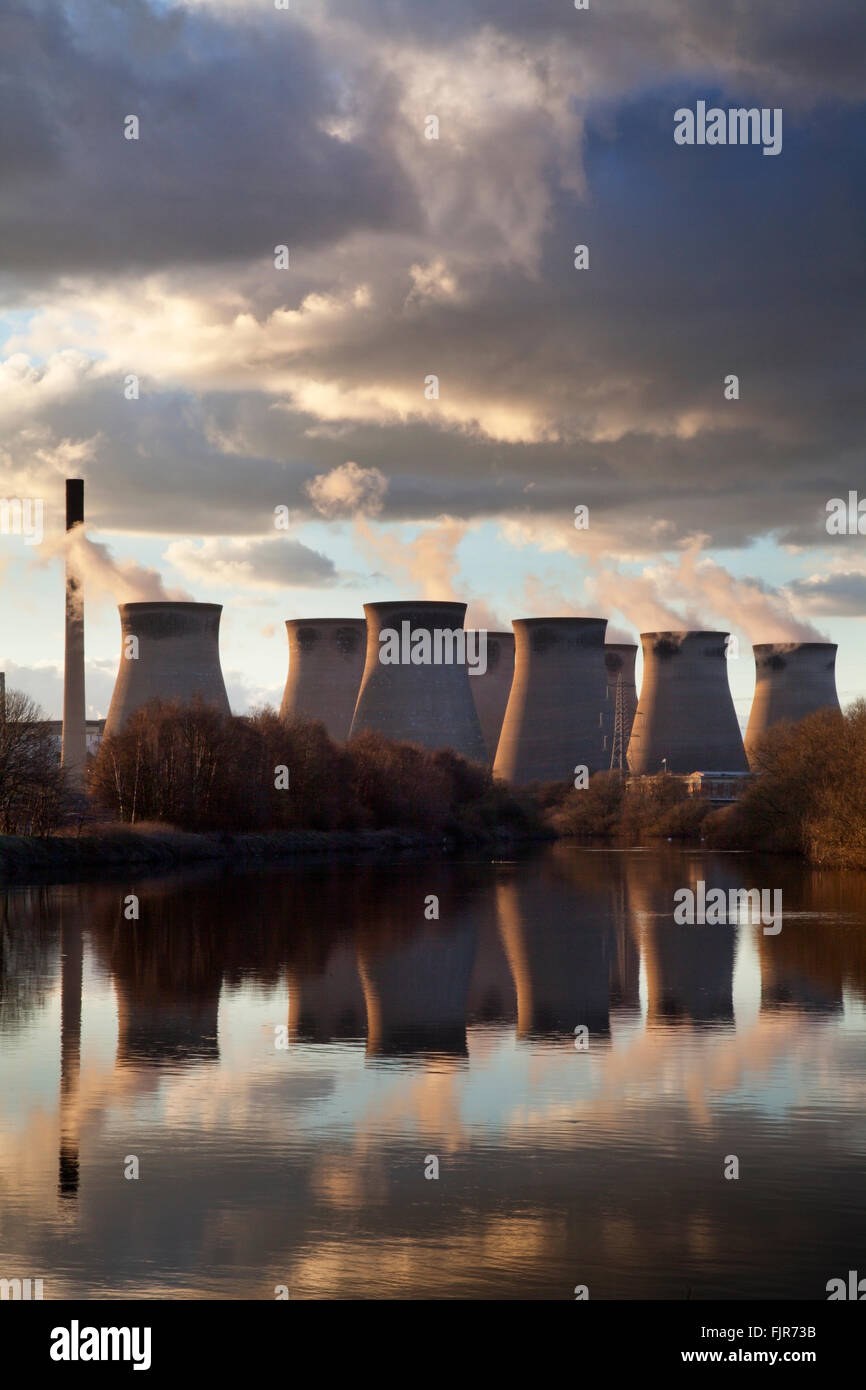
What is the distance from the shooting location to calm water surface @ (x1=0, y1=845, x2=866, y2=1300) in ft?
14.3

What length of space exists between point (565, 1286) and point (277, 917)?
1267 cm

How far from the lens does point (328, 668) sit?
5138cm

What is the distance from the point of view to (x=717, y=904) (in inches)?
747

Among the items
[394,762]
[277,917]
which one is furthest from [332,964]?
[394,762]

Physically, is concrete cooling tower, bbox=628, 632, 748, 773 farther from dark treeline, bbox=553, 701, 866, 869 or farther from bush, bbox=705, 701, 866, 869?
bush, bbox=705, 701, 866, 869

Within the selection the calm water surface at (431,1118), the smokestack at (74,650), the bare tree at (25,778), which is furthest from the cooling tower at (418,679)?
the calm water surface at (431,1118)

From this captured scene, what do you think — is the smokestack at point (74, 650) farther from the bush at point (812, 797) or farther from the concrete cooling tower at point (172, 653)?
the bush at point (812, 797)

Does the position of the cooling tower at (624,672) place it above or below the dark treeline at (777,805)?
above

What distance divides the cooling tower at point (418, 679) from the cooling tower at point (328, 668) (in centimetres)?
549

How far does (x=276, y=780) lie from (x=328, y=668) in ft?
50.4

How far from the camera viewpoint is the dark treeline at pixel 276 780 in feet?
109

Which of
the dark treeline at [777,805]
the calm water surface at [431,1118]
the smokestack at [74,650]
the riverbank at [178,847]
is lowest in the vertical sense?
the calm water surface at [431,1118]

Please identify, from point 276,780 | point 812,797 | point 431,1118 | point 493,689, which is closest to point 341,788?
point 276,780
